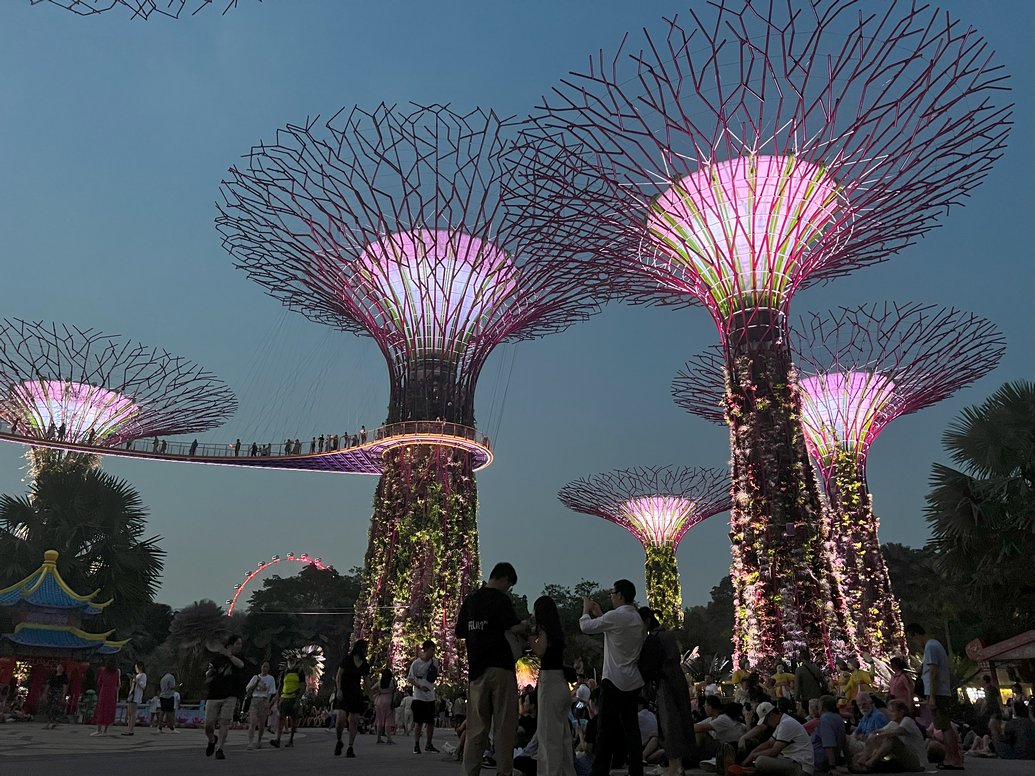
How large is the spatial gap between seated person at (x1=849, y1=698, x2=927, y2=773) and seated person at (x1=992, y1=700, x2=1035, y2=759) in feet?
14.7

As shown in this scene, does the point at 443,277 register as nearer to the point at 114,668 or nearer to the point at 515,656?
the point at 114,668

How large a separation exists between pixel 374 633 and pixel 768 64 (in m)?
15.6

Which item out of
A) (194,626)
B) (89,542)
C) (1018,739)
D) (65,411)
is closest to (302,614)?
(194,626)

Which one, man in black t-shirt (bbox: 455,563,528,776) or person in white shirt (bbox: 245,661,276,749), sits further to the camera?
person in white shirt (bbox: 245,661,276,749)

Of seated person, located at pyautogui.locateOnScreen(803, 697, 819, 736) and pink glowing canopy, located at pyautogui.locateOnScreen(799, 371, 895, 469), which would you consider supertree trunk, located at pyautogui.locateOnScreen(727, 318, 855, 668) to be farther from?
pink glowing canopy, located at pyautogui.locateOnScreen(799, 371, 895, 469)

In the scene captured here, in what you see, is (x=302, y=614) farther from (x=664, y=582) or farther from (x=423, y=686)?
(x=423, y=686)

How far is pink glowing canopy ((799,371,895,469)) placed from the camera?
27.9 meters

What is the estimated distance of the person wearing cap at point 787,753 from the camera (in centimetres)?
784

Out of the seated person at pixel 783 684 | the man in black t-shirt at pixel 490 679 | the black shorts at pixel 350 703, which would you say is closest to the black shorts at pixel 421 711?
the black shorts at pixel 350 703

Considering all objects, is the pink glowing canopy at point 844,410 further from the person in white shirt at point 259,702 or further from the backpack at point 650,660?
the backpack at point 650,660

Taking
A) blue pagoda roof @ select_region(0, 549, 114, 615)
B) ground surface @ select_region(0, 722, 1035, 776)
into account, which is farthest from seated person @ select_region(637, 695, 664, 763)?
blue pagoda roof @ select_region(0, 549, 114, 615)

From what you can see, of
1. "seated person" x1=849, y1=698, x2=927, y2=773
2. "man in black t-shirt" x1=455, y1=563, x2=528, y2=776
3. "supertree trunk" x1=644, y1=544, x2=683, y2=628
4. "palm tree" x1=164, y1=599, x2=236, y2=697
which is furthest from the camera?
"palm tree" x1=164, y1=599, x2=236, y2=697

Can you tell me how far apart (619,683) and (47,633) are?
24.3m

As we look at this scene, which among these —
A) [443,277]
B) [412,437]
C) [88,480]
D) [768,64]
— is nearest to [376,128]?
[443,277]
